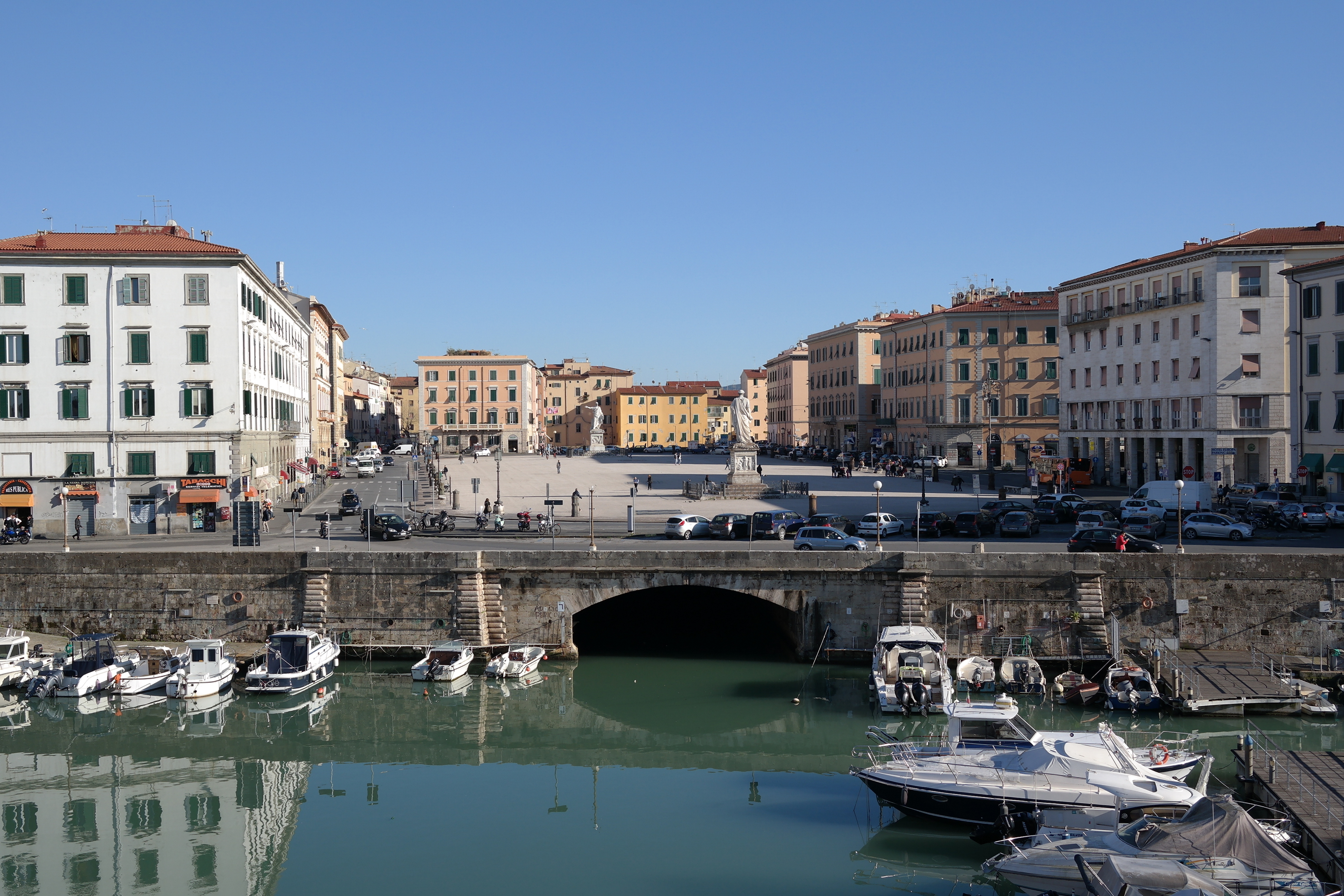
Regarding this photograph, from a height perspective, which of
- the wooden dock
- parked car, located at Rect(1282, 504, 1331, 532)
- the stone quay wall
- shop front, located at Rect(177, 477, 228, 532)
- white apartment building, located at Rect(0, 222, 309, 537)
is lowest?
the wooden dock

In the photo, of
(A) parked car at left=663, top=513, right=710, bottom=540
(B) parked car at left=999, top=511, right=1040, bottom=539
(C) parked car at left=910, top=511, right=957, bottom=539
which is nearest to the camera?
(B) parked car at left=999, top=511, right=1040, bottom=539

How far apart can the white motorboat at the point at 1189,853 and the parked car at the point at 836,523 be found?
25118mm

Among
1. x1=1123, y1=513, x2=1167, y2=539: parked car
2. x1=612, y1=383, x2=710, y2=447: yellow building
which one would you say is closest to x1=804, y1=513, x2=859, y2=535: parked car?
x1=1123, y1=513, x2=1167, y2=539: parked car

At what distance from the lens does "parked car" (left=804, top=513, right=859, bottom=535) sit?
4703cm

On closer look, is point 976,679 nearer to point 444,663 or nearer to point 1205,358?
point 444,663

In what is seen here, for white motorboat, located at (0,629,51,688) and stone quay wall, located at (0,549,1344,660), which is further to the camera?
stone quay wall, located at (0,549,1344,660)

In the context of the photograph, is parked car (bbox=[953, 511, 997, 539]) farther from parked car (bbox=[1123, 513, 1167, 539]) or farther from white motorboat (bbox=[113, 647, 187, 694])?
white motorboat (bbox=[113, 647, 187, 694])

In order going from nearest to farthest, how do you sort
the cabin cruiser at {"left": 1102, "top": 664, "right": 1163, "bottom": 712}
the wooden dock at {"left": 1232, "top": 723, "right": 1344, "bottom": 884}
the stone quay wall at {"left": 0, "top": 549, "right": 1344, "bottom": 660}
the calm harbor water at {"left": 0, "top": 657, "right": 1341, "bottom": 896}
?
the wooden dock at {"left": 1232, "top": 723, "right": 1344, "bottom": 884}
the calm harbor water at {"left": 0, "top": 657, "right": 1341, "bottom": 896}
the cabin cruiser at {"left": 1102, "top": 664, "right": 1163, "bottom": 712}
the stone quay wall at {"left": 0, "top": 549, "right": 1344, "bottom": 660}

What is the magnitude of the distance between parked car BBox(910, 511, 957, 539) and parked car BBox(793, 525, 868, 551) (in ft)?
19.2

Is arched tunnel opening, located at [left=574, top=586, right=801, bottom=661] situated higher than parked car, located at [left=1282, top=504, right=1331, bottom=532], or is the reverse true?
parked car, located at [left=1282, top=504, right=1331, bottom=532]

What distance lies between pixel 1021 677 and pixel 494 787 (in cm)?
1496

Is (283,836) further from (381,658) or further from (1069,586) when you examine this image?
(1069,586)

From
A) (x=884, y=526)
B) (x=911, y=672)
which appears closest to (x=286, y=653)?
(x=911, y=672)

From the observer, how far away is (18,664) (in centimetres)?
3447
